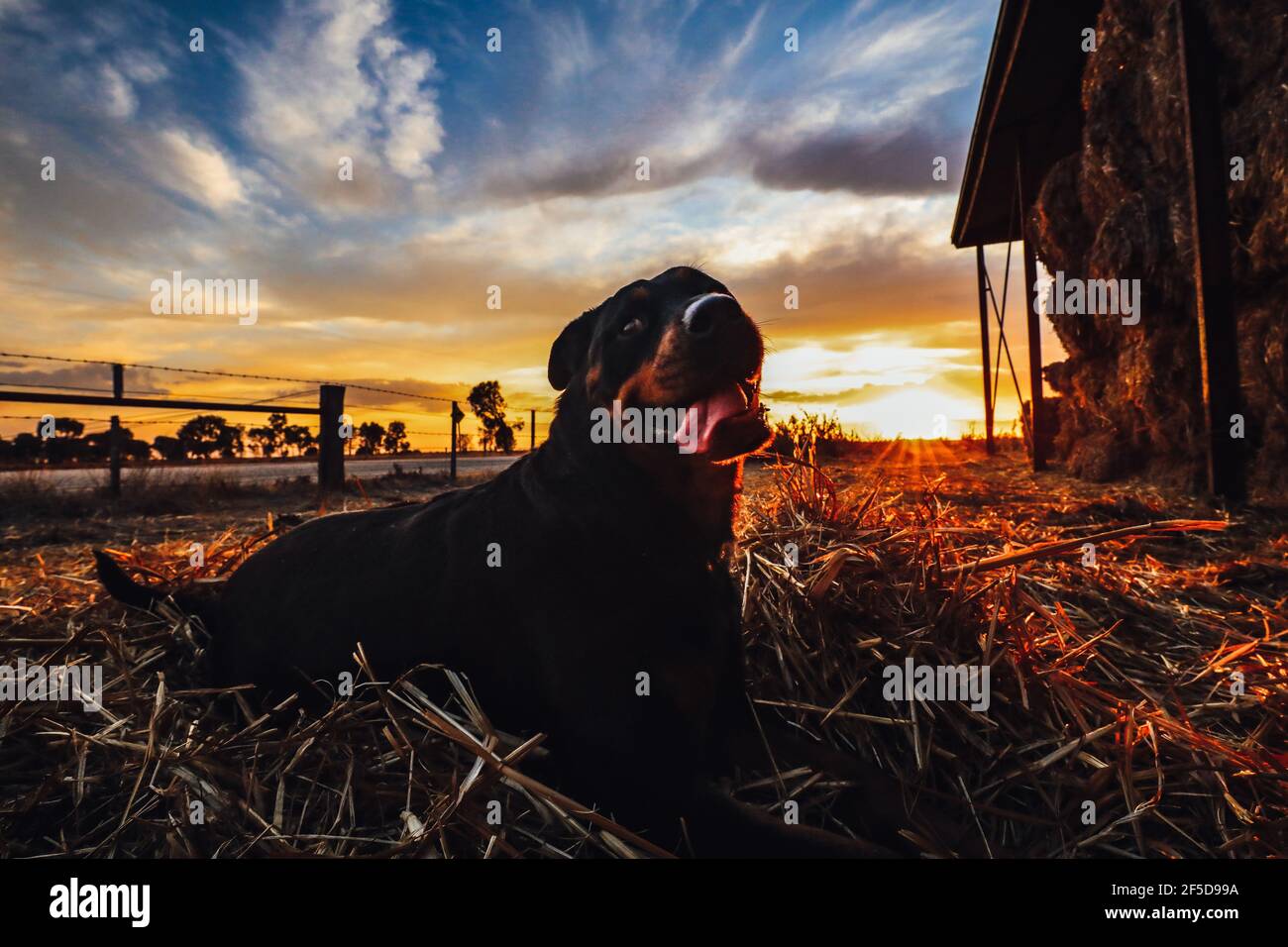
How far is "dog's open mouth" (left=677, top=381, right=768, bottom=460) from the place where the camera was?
6.55 ft

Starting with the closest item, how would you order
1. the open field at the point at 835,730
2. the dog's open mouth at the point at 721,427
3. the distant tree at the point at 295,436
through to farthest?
the open field at the point at 835,730 → the dog's open mouth at the point at 721,427 → the distant tree at the point at 295,436

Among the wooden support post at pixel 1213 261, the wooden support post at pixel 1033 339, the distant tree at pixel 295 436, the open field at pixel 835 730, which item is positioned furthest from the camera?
the distant tree at pixel 295 436

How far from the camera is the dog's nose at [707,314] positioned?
6.66 ft

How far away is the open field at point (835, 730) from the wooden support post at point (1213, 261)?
3.00 meters

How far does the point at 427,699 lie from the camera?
209 centimetres

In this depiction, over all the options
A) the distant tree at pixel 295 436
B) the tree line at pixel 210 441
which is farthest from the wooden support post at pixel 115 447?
the distant tree at pixel 295 436

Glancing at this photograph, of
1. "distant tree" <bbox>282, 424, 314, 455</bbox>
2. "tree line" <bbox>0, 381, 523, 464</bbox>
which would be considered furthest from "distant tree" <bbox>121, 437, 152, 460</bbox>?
"distant tree" <bbox>282, 424, 314, 455</bbox>

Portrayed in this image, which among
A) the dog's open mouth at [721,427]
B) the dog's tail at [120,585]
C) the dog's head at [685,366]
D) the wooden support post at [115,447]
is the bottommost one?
the dog's tail at [120,585]

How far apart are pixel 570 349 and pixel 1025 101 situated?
11312mm

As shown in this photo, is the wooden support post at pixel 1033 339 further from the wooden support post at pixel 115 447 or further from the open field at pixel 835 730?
the wooden support post at pixel 115 447

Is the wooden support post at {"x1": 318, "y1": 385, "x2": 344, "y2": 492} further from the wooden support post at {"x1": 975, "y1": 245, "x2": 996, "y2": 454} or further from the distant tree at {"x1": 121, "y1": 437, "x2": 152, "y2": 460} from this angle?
the wooden support post at {"x1": 975, "y1": 245, "x2": 996, "y2": 454}

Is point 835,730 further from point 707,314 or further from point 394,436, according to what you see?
point 394,436

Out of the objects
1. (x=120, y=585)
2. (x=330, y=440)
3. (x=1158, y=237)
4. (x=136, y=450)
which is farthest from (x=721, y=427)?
(x=136, y=450)
